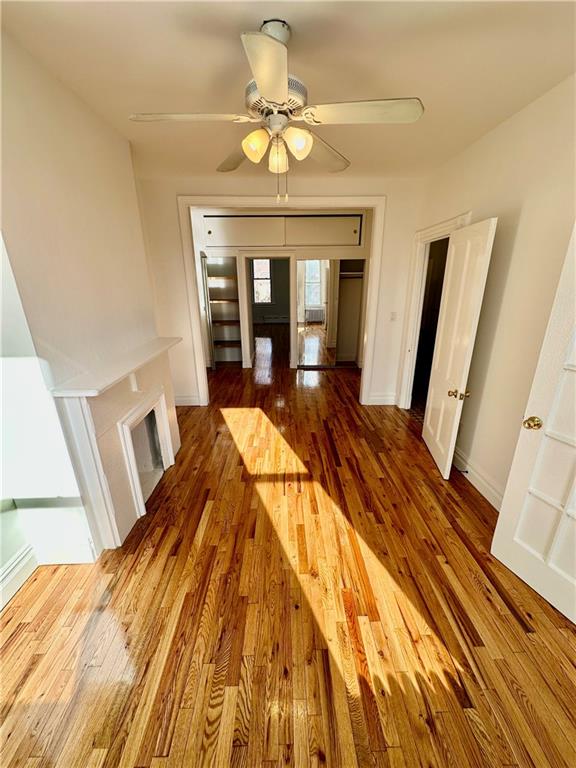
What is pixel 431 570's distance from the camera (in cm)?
175

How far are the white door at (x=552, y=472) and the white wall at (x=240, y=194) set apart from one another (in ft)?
7.74

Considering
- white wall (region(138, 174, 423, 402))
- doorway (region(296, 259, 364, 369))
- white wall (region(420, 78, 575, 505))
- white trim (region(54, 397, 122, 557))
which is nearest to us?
white trim (region(54, 397, 122, 557))

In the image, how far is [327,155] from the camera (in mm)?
1713

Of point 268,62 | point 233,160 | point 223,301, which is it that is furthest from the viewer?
point 223,301

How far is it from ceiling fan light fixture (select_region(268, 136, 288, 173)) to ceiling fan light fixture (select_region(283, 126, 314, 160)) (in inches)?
3.3

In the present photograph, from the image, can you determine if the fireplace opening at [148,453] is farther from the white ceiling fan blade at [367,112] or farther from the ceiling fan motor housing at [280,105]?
the white ceiling fan blade at [367,112]

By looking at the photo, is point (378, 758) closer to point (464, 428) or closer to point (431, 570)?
point (431, 570)

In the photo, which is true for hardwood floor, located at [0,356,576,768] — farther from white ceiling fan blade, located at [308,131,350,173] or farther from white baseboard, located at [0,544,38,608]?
white ceiling fan blade, located at [308,131,350,173]

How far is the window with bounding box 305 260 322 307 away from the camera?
32.9 feet

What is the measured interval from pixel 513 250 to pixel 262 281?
27.5 feet

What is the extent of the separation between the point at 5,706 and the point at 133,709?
51 centimetres

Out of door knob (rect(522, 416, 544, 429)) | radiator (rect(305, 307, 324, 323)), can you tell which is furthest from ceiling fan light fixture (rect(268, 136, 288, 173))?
radiator (rect(305, 307, 324, 323))

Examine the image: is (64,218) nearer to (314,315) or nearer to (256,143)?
(256,143)

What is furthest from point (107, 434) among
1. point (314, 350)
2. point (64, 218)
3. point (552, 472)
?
point (314, 350)
